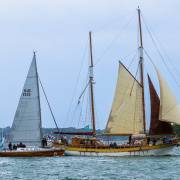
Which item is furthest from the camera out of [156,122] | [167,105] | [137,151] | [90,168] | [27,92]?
[27,92]

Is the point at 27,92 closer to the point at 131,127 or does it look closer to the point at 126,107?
the point at 126,107

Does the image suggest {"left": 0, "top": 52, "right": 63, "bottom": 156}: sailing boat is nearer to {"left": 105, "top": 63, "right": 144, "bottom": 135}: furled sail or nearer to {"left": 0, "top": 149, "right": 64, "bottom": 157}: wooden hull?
{"left": 0, "top": 149, "right": 64, "bottom": 157}: wooden hull

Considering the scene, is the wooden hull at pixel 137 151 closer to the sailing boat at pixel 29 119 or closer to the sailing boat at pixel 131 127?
the sailing boat at pixel 131 127

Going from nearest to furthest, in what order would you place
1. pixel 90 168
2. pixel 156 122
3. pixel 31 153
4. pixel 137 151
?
pixel 90 168 < pixel 156 122 < pixel 31 153 < pixel 137 151

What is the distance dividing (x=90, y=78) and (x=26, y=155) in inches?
614

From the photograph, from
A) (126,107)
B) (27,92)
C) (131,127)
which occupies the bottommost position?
(131,127)

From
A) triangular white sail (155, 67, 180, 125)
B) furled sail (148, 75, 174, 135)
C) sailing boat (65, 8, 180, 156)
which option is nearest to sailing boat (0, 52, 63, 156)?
sailing boat (65, 8, 180, 156)

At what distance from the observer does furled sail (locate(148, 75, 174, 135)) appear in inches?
3733

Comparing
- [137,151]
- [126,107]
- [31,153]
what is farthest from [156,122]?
[31,153]

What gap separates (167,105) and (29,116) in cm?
1643

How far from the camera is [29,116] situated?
99438 millimetres

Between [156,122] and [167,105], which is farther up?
[167,105]

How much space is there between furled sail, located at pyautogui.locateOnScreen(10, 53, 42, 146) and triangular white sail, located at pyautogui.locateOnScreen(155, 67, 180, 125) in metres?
14.7

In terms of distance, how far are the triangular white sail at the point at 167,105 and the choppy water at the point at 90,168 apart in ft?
14.6
